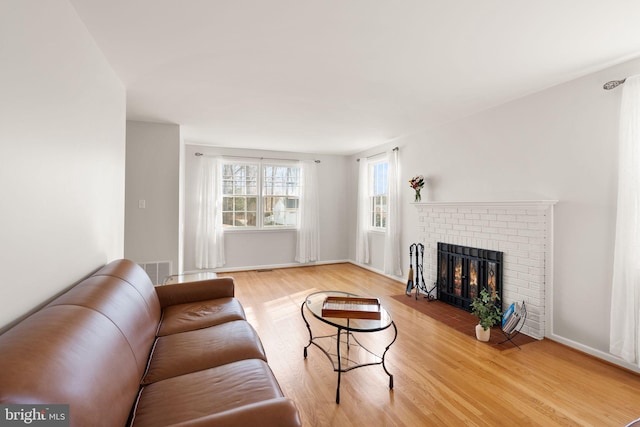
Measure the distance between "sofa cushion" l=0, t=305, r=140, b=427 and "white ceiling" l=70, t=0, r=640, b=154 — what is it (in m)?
1.77

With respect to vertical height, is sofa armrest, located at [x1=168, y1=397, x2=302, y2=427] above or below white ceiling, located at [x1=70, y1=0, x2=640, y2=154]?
below

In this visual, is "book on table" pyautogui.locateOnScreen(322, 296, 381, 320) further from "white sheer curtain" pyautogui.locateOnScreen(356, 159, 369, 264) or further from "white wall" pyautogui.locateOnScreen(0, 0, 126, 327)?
"white sheer curtain" pyautogui.locateOnScreen(356, 159, 369, 264)

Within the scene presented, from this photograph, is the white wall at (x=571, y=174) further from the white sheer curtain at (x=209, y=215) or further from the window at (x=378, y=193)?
the white sheer curtain at (x=209, y=215)

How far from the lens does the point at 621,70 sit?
2.52m

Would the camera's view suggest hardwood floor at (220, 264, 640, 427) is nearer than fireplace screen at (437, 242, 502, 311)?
Yes

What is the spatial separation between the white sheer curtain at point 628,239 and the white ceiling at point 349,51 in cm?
47

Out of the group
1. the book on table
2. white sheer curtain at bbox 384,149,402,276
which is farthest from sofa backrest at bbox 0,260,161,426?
white sheer curtain at bbox 384,149,402,276

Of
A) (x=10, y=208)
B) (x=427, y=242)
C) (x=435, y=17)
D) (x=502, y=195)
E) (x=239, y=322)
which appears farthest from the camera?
(x=427, y=242)

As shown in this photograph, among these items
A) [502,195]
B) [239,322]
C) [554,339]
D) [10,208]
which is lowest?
[554,339]

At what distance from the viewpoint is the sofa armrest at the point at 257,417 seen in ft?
3.24

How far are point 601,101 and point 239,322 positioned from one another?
142 inches

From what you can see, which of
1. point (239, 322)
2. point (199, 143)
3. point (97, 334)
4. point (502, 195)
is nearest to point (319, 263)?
point (199, 143)

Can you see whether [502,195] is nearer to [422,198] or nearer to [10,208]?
[422,198]

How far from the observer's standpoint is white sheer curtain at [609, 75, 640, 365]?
235 centimetres
